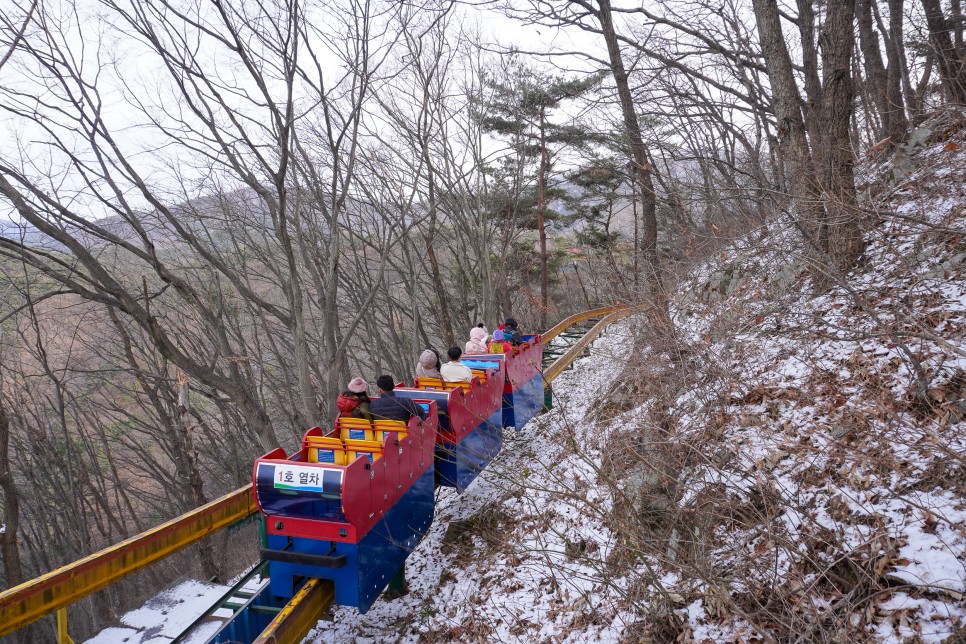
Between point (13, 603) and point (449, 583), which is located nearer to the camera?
point (13, 603)

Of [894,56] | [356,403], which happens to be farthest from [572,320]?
[356,403]

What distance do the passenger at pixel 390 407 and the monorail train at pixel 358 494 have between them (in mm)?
102

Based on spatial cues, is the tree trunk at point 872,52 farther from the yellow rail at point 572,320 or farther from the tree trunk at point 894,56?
the yellow rail at point 572,320

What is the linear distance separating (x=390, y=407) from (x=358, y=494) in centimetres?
117

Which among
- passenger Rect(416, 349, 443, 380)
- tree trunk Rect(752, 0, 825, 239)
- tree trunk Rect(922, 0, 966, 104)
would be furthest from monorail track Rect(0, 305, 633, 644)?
tree trunk Rect(922, 0, 966, 104)

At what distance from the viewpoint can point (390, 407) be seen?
5.41 meters

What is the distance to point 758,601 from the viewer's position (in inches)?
129

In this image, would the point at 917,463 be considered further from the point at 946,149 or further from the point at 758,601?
the point at 946,149

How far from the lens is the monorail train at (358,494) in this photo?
4426mm

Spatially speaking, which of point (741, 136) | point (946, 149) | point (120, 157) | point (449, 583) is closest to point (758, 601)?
point (449, 583)

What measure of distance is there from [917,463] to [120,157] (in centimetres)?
888

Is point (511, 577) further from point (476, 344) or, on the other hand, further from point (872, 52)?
point (872, 52)

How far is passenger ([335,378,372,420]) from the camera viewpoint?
213 inches

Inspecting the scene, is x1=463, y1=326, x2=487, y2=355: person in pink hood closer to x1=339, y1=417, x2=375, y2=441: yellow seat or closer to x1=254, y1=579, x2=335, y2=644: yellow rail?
x1=339, y1=417, x2=375, y2=441: yellow seat
